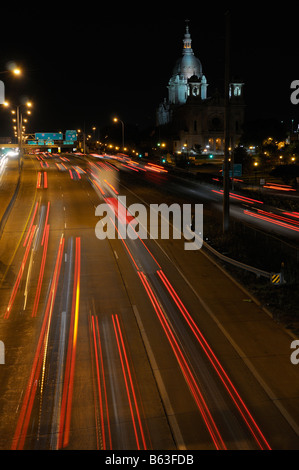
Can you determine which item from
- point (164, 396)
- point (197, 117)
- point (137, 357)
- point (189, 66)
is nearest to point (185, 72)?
point (189, 66)

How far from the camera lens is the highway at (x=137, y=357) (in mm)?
8742

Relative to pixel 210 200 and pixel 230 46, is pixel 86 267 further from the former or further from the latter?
pixel 210 200

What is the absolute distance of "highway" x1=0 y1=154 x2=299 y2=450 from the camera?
8.74 metres

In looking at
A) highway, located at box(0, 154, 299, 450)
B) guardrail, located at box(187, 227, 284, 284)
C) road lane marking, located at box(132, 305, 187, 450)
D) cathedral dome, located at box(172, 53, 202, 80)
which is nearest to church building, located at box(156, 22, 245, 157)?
cathedral dome, located at box(172, 53, 202, 80)

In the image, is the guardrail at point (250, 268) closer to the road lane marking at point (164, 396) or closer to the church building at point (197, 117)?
the road lane marking at point (164, 396)

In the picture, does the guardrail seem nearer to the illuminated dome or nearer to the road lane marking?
the road lane marking

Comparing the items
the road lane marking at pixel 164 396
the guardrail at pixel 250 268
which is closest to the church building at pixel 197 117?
the guardrail at pixel 250 268

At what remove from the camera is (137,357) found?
11945mm

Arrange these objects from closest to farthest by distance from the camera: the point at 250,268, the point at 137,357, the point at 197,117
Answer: the point at 137,357 < the point at 250,268 < the point at 197,117

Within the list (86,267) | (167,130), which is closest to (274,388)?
(86,267)

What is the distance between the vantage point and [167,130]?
157625mm

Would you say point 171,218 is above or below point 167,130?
below

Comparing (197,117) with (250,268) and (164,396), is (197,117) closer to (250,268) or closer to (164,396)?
(250,268)

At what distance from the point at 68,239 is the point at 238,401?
17926 millimetres
